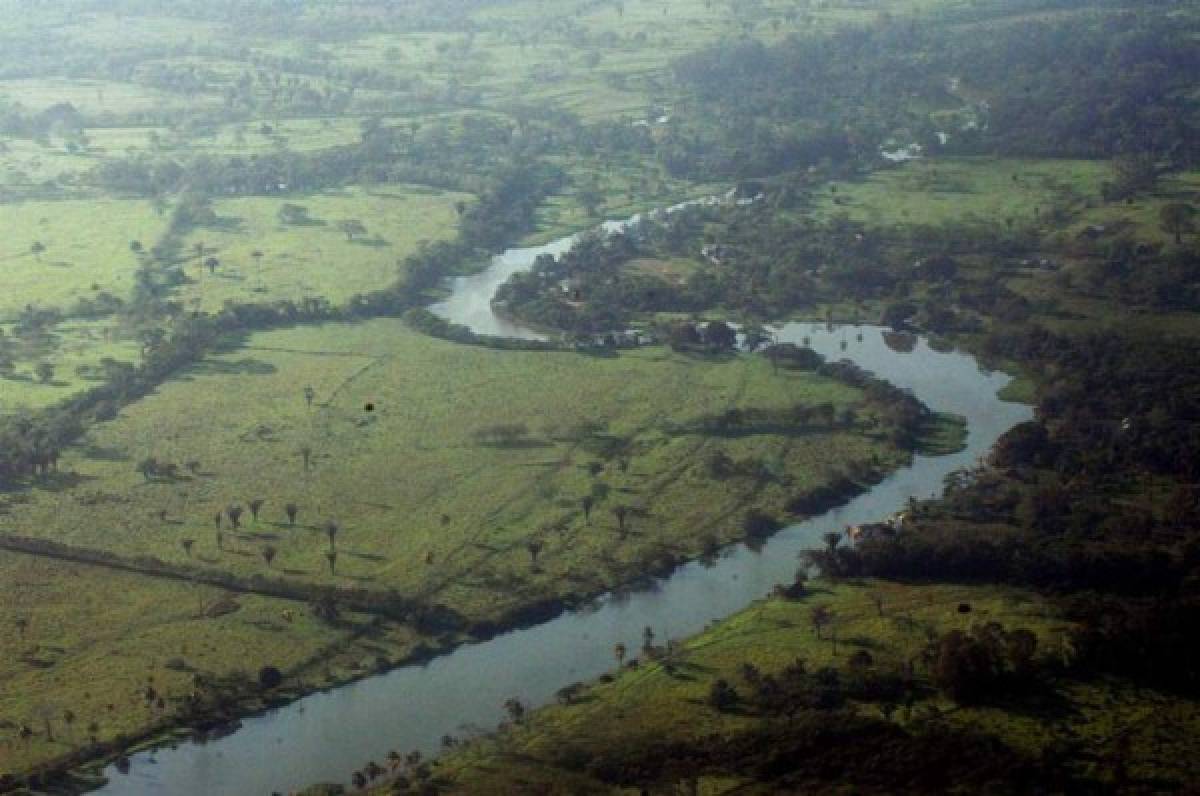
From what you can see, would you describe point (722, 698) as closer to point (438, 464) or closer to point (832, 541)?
point (832, 541)

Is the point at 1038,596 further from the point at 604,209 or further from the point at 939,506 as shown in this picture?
the point at 604,209

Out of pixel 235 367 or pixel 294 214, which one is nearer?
pixel 235 367

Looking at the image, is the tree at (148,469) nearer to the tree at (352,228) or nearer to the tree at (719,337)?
the tree at (719,337)

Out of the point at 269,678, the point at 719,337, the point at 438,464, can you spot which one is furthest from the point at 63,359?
the point at 269,678

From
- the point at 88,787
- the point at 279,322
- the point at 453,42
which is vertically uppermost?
the point at 453,42

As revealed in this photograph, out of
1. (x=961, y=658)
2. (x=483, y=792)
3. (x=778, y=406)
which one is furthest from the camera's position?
(x=778, y=406)

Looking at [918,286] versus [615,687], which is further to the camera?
[918,286]

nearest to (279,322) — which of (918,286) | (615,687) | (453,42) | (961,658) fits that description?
(918,286)
